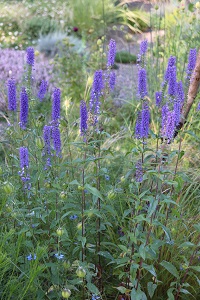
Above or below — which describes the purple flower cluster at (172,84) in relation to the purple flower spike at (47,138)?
above

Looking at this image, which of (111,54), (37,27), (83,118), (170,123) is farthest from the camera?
(37,27)

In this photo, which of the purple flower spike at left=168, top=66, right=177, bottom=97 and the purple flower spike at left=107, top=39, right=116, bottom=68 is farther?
the purple flower spike at left=107, top=39, right=116, bottom=68

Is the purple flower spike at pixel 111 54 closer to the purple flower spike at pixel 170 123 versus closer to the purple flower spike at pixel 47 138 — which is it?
the purple flower spike at pixel 47 138

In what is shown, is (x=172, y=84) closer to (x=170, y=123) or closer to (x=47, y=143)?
(x=170, y=123)

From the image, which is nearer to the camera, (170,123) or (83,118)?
(170,123)

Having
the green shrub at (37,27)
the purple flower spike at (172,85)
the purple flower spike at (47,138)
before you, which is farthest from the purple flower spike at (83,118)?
the green shrub at (37,27)

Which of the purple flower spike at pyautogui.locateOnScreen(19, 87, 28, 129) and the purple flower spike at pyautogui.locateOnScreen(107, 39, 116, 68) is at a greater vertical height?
the purple flower spike at pyautogui.locateOnScreen(107, 39, 116, 68)

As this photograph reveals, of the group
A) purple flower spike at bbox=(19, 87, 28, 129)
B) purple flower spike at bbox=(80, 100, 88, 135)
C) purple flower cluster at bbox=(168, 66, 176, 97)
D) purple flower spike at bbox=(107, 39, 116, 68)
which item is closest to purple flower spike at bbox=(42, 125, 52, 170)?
purple flower spike at bbox=(19, 87, 28, 129)

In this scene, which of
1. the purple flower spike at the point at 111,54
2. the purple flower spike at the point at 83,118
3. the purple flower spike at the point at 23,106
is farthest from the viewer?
the purple flower spike at the point at 111,54

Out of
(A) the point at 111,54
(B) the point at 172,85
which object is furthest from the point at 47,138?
(B) the point at 172,85

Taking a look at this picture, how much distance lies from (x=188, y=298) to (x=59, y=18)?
9246 millimetres

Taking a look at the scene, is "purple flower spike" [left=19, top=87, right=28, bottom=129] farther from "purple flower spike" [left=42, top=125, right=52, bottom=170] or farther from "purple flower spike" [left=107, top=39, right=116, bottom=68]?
"purple flower spike" [left=107, top=39, right=116, bottom=68]

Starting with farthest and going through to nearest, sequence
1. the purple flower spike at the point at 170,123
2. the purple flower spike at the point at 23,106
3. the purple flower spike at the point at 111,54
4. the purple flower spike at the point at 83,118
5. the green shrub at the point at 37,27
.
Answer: the green shrub at the point at 37,27
the purple flower spike at the point at 111,54
the purple flower spike at the point at 23,106
the purple flower spike at the point at 83,118
the purple flower spike at the point at 170,123

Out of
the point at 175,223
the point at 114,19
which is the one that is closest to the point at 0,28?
the point at 114,19
